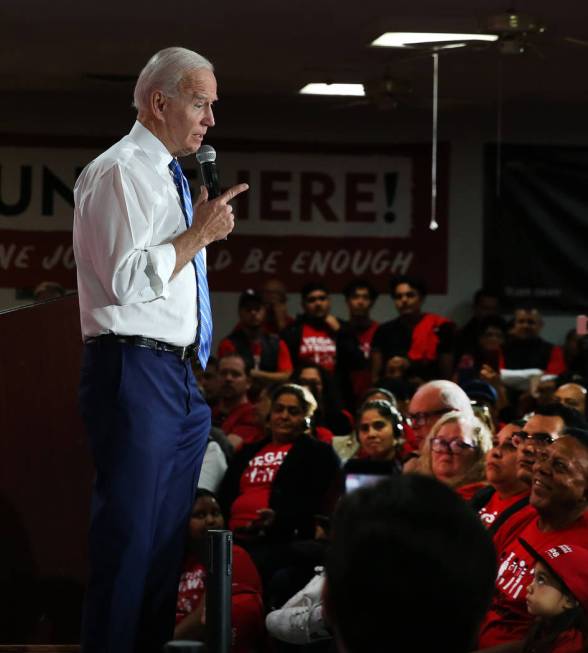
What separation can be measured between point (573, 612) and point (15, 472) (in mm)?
1160

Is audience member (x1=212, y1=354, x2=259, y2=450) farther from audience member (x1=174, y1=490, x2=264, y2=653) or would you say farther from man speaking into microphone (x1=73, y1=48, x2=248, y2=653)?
man speaking into microphone (x1=73, y1=48, x2=248, y2=653)

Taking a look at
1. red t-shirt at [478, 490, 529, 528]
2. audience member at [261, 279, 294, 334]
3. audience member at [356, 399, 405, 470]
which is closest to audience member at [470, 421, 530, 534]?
red t-shirt at [478, 490, 529, 528]

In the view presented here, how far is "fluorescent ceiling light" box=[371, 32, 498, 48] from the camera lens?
21.1 ft

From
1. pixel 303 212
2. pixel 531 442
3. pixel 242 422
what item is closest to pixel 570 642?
pixel 531 442

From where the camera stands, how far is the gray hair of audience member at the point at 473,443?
3.59 meters

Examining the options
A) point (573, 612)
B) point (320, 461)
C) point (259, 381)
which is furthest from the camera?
point (259, 381)

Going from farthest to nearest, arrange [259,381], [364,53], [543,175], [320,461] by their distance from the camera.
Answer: [543,175], [364,53], [259,381], [320,461]

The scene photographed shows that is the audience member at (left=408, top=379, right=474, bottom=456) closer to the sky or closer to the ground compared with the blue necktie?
closer to the ground

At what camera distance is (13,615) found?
8.38ft

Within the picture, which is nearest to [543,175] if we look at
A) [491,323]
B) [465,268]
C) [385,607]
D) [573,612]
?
[465,268]

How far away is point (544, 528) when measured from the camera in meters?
2.93

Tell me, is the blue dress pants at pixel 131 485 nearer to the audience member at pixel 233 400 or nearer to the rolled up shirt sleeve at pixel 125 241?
the rolled up shirt sleeve at pixel 125 241

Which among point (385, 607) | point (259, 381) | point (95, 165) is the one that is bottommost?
point (259, 381)

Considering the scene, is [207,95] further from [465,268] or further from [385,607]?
[465,268]
